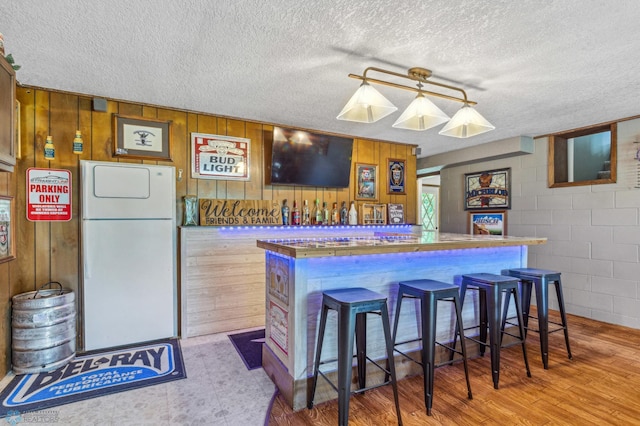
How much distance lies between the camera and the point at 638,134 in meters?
3.56

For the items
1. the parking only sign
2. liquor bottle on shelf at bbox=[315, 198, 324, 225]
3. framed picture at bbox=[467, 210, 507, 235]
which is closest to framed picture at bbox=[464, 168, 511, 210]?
framed picture at bbox=[467, 210, 507, 235]

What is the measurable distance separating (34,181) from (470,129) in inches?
147

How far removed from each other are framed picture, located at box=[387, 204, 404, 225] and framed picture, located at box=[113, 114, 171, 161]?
294 cm

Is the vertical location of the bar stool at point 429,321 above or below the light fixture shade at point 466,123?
below

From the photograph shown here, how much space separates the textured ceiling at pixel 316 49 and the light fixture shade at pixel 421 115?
0.28 meters

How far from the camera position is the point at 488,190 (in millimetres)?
5180

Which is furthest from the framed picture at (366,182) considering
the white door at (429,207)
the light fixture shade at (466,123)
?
the white door at (429,207)

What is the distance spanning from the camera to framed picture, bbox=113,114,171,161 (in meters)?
3.10

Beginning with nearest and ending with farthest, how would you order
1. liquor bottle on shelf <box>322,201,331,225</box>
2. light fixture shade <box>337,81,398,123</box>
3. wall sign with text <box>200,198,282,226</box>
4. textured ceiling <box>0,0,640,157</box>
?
textured ceiling <box>0,0,640,157</box> → light fixture shade <box>337,81,398,123</box> → wall sign with text <box>200,198,282,226</box> → liquor bottle on shelf <box>322,201,331,225</box>

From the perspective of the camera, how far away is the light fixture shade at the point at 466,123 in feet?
8.39

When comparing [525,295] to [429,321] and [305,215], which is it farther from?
[305,215]

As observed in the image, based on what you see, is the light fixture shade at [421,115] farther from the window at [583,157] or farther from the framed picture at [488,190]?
the framed picture at [488,190]

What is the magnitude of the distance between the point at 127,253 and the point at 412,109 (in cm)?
276

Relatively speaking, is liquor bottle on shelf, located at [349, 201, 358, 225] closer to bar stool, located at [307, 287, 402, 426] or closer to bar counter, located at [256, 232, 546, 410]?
bar counter, located at [256, 232, 546, 410]
